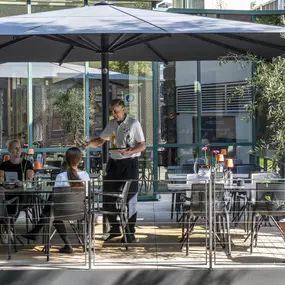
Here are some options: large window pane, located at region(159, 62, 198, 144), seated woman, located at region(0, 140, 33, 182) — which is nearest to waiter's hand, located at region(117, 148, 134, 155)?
seated woman, located at region(0, 140, 33, 182)

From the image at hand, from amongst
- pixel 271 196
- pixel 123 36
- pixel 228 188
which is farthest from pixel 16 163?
pixel 271 196

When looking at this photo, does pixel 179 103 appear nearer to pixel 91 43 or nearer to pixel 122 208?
pixel 91 43

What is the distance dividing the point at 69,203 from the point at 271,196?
2169 millimetres

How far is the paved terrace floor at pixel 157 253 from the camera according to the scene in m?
6.71

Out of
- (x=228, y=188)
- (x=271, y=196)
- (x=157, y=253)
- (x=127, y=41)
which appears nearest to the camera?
(x=271, y=196)

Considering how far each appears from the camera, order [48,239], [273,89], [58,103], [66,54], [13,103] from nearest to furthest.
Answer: [273,89], [48,239], [66,54], [13,103], [58,103]

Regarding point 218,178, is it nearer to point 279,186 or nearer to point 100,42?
point 279,186

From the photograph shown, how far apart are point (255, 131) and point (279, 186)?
529cm

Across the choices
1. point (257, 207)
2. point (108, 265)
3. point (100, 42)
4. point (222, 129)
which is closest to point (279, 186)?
point (257, 207)

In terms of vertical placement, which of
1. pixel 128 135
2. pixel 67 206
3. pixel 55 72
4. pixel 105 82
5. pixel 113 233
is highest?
pixel 55 72

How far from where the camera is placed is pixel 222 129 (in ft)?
40.4

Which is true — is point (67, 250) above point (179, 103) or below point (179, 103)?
below

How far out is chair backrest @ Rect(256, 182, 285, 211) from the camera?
→ 23.4 feet

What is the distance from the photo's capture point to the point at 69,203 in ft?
22.8
